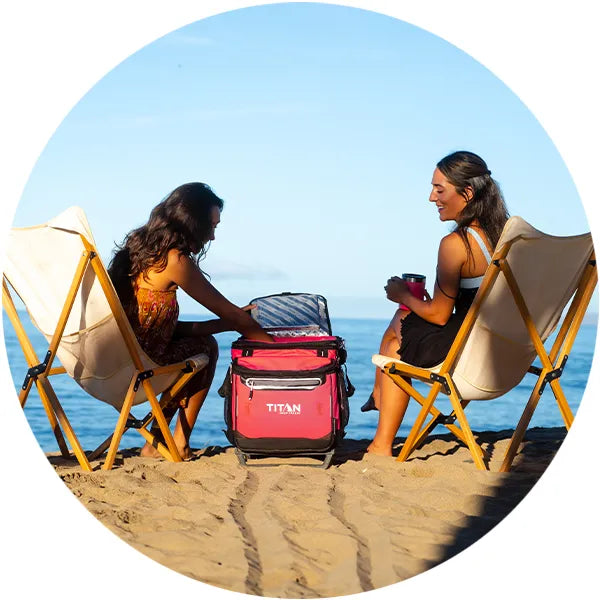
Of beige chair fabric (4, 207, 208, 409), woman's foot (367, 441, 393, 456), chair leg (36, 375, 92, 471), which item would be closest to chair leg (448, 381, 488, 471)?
woman's foot (367, 441, 393, 456)

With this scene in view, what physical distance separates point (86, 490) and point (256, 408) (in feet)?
2.66

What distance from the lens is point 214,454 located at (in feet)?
15.4

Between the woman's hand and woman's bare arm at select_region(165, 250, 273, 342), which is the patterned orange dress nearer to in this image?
woman's bare arm at select_region(165, 250, 273, 342)

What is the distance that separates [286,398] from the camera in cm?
413

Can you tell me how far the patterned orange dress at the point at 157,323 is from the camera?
4340 mm

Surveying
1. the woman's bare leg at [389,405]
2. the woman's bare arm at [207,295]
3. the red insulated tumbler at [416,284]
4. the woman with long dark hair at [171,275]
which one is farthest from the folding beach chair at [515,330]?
the woman with long dark hair at [171,275]

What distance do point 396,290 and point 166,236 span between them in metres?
1.09

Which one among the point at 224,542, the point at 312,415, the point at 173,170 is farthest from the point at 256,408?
the point at 173,170

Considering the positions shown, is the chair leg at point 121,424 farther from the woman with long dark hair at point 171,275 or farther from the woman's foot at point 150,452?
the woman's foot at point 150,452

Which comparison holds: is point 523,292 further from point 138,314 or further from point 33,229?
point 33,229

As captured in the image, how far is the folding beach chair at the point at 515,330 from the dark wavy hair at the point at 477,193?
1.03ft

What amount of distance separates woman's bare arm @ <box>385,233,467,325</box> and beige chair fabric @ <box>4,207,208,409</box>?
0.99 m

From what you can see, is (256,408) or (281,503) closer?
(281,503)

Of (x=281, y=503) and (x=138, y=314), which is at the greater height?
(x=138, y=314)
